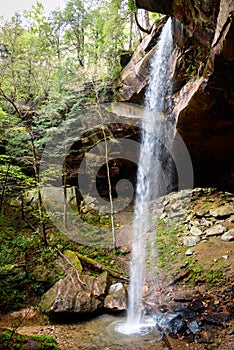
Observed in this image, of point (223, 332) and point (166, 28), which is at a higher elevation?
point (166, 28)

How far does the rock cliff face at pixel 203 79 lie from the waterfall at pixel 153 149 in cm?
59

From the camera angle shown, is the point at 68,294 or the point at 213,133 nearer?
the point at 68,294

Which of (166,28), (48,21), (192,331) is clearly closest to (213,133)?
(166,28)

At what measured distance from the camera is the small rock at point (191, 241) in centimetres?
747

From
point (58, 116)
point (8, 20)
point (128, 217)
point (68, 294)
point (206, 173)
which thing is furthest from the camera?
point (128, 217)

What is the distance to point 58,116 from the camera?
10.1m

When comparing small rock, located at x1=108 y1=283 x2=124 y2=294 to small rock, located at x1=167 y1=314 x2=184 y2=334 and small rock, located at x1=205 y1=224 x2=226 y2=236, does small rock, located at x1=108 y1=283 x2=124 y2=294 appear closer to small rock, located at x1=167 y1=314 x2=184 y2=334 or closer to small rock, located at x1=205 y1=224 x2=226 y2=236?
small rock, located at x1=167 y1=314 x2=184 y2=334

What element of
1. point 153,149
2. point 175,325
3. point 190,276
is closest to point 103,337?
point 175,325

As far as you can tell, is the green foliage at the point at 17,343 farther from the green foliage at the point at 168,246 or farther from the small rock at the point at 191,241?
the small rock at the point at 191,241

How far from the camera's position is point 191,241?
24.8ft

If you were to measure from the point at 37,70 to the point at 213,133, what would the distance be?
252 inches

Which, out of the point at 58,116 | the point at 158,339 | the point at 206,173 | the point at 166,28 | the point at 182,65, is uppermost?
the point at 166,28

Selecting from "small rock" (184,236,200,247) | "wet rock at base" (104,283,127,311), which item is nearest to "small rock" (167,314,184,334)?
"wet rock at base" (104,283,127,311)

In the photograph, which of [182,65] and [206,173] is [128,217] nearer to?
[206,173]
